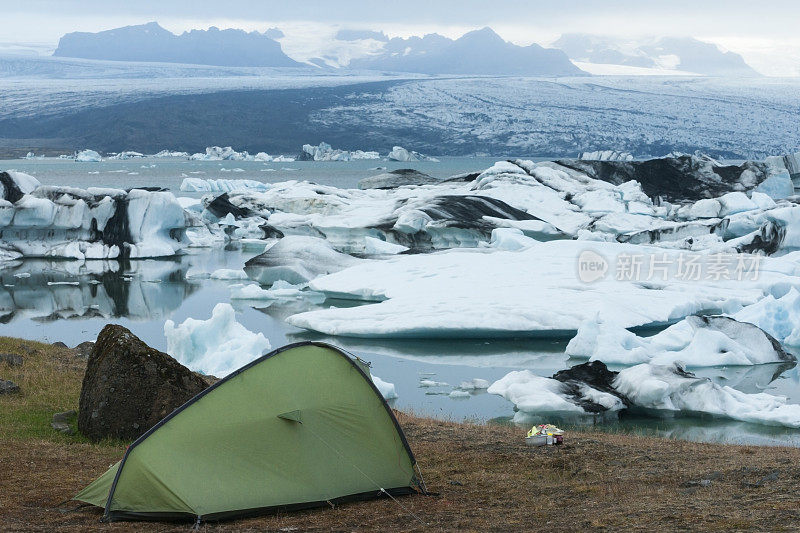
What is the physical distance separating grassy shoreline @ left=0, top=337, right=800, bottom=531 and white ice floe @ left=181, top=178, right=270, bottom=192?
129ft

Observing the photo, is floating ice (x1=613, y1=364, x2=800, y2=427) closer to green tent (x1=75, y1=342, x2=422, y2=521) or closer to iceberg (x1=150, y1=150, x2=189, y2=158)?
green tent (x1=75, y1=342, x2=422, y2=521)

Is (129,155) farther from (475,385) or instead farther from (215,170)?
(475,385)

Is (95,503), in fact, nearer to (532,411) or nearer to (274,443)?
(274,443)

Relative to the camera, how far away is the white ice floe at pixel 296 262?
22.7 metres

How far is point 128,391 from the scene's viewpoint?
7887 mm

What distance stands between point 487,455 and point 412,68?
190130mm

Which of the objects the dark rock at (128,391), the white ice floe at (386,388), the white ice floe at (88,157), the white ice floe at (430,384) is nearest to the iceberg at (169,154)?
the white ice floe at (88,157)

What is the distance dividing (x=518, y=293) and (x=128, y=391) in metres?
10.7

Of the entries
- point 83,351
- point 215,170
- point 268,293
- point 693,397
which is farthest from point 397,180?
point 693,397

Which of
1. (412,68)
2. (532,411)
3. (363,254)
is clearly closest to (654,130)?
(363,254)

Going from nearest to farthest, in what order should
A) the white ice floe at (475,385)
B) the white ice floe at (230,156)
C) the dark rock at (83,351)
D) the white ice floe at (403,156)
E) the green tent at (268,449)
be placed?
the green tent at (268,449) → the dark rock at (83,351) → the white ice floe at (475,385) → the white ice floe at (403,156) → the white ice floe at (230,156)

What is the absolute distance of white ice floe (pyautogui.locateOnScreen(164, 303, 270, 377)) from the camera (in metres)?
13.4

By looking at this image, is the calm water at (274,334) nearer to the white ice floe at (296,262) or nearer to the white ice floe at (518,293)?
the white ice floe at (518,293)

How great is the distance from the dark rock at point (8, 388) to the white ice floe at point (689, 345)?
27.3 ft
